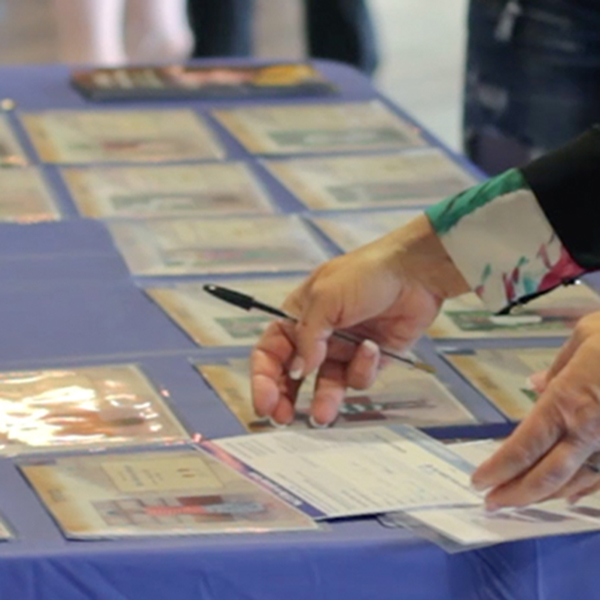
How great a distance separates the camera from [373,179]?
7.40 ft

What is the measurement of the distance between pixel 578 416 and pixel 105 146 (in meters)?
1.31

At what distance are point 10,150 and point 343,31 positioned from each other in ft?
6.35

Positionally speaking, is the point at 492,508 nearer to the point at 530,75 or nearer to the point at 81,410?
the point at 81,410

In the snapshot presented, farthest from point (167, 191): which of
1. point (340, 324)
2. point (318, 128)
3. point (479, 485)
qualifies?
point (479, 485)

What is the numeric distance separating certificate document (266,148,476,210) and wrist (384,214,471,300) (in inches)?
22.7

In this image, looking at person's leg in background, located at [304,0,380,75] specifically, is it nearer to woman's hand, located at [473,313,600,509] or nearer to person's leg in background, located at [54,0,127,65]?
person's leg in background, located at [54,0,127,65]

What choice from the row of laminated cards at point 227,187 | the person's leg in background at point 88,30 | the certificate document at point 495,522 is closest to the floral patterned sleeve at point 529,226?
the certificate document at point 495,522

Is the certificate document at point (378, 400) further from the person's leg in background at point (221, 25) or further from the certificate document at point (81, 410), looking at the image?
the person's leg in background at point (221, 25)

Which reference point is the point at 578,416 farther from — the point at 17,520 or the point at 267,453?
the point at 17,520

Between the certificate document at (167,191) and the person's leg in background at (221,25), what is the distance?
1.79m

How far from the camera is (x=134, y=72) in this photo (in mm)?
2768

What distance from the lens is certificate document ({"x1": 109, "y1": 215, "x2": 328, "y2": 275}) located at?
189cm

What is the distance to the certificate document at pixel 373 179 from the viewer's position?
2158 mm

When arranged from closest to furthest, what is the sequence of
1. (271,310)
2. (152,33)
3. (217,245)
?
(271,310) → (217,245) → (152,33)
